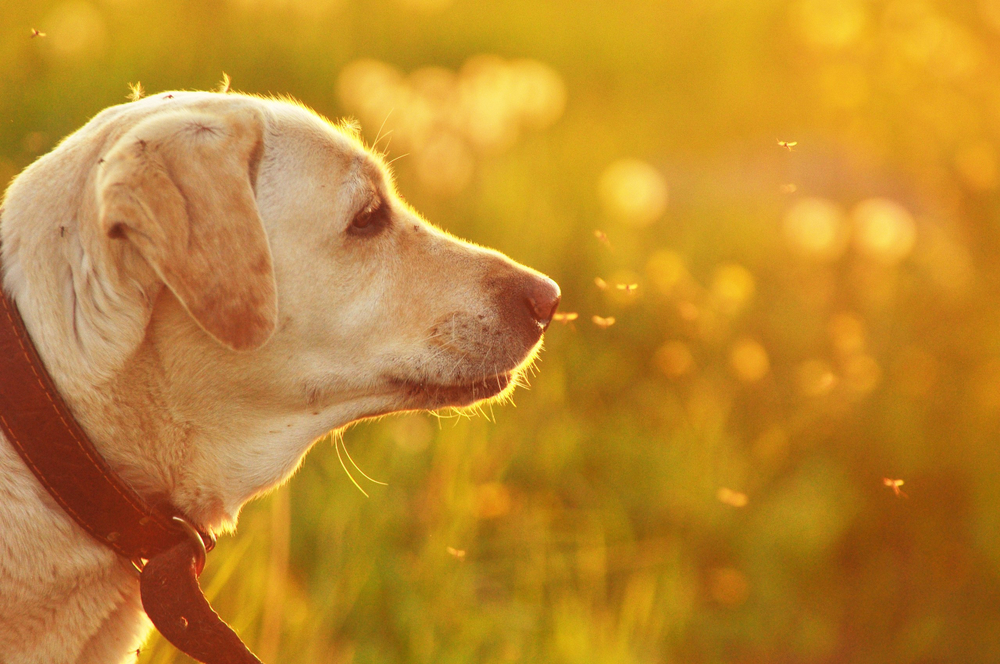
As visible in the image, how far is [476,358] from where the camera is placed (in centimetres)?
222

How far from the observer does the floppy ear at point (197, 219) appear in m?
1.70

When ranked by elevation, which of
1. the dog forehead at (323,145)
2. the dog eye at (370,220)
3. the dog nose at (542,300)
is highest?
the dog forehead at (323,145)

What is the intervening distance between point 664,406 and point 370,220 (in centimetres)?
221

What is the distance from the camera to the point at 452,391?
2.26 meters

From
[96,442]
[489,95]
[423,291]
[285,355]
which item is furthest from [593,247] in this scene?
[96,442]

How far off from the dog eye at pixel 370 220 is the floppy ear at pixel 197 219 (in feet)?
1.17

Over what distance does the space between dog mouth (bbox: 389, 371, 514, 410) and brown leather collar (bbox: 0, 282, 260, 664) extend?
0.60 metres

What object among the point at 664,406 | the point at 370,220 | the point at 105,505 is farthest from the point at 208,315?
the point at 664,406

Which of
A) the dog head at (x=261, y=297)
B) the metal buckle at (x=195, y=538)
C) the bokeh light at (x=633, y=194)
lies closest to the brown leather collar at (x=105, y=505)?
the metal buckle at (x=195, y=538)

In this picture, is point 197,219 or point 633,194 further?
point 633,194

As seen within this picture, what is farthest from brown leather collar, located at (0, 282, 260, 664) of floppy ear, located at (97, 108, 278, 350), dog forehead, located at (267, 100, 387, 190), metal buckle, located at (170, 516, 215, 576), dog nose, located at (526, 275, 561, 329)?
dog nose, located at (526, 275, 561, 329)

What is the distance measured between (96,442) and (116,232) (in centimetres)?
44

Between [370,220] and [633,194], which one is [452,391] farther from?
[633,194]

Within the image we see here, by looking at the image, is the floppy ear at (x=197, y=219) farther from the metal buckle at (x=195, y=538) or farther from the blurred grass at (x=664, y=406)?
the blurred grass at (x=664, y=406)
